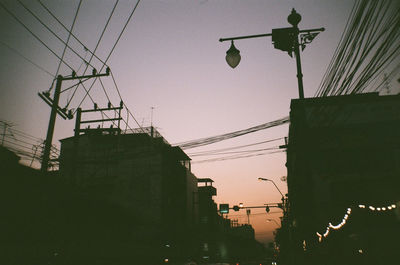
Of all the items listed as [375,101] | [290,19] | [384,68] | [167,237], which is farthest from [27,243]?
[375,101]

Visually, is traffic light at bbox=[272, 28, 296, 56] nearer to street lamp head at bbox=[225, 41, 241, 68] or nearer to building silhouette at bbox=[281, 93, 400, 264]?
street lamp head at bbox=[225, 41, 241, 68]

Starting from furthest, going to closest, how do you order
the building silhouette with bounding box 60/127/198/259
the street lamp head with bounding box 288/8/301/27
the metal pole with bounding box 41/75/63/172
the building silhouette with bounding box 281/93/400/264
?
1. the building silhouette with bounding box 60/127/198/259
2. the metal pole with bounding box 41/75/63/172
3. the building silhouette with bounding box 281/93/400/264
4. the street lamp head with bounding box 288/8/301/27

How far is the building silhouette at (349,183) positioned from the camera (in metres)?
9.09

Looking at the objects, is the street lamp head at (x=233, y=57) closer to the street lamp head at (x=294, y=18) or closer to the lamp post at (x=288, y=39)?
the lamp post at (x=288, y=39)

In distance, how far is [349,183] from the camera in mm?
13430

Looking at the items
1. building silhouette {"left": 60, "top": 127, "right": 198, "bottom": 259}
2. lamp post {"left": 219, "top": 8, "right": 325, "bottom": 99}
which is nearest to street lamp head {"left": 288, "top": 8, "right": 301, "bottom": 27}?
lamp post {"left": 219, "top": 8, "right": 325, "bottom": 99}

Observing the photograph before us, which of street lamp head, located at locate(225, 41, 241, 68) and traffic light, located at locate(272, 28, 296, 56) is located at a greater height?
traffic light, located at locate(272, 28, 296, 56)

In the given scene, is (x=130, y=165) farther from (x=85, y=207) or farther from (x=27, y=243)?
(x=27, y=243)

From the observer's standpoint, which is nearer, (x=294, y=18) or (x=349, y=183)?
(x=294, y=18)

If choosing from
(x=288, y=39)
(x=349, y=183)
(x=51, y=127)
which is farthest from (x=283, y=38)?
(x=51, y=127)

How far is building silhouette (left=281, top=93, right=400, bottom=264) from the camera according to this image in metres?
9.09

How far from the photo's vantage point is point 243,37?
8.56 metres

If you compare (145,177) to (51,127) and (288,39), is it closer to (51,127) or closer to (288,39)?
(51,127)

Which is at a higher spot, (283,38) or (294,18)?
(294,18)
